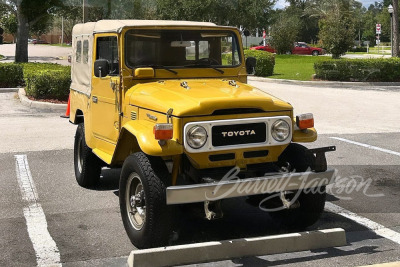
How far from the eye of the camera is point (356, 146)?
11547mm

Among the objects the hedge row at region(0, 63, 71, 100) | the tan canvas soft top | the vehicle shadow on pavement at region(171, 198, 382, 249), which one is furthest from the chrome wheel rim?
the hedge row at region(0, 63, 71, 100)

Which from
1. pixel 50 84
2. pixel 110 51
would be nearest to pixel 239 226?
pixel 110 51

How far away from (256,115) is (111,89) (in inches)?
78.6

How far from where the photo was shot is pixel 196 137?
5.60m

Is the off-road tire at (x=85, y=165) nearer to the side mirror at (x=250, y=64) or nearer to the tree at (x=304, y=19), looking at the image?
the side mirror at (x=250, y=64)

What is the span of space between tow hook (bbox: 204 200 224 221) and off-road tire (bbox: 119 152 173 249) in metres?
0.35

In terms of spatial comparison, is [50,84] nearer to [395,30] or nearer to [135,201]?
[135,201]

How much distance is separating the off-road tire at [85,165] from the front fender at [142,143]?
1.35m

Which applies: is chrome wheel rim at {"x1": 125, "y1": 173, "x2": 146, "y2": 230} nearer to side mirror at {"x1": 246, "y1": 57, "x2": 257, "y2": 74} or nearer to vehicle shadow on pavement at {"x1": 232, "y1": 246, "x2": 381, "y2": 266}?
vehicle shadow on pavement at {"x1": 232, "y1": 246, "x2": 381, "y2": 266}

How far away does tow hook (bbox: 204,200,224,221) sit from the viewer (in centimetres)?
561

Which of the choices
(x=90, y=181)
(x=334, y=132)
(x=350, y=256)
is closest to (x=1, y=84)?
(x=334, y=132)

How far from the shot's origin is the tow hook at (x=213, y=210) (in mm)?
5605

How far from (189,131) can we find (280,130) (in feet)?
3.25

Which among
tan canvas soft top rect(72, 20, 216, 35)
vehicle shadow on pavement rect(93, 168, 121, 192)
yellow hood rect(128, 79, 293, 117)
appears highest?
tan canvas soft top rect(72, 20, 216, 35)
